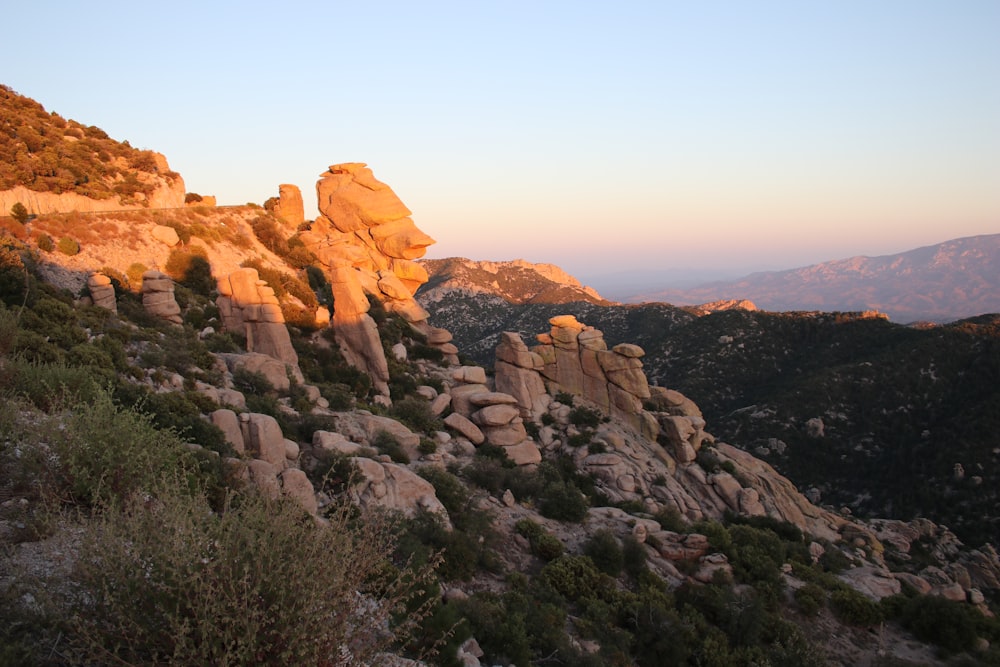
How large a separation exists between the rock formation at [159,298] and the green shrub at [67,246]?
3371mm

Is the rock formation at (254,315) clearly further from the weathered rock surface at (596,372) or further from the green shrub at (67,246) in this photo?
the weathered rock surface at (596,372)

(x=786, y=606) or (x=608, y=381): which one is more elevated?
(x=608, y=381)

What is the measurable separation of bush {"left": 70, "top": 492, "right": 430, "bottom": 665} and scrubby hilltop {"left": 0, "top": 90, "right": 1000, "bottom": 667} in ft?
0.12

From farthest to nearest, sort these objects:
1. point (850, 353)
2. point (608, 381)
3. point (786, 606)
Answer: point (850, 353), point (608, 381), point (786, 606)

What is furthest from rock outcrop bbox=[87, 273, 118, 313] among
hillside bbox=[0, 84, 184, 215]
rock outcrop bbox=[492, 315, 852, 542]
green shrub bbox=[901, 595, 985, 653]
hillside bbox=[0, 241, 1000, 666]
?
green shrub bbox=[901, 595, 985, 653]

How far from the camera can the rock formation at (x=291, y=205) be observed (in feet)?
117

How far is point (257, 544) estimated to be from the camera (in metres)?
4.46

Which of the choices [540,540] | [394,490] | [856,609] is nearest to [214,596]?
[394,490]

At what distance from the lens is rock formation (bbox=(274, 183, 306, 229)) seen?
35.7 meters

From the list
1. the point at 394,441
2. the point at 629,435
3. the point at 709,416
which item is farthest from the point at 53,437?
the point at 709,416

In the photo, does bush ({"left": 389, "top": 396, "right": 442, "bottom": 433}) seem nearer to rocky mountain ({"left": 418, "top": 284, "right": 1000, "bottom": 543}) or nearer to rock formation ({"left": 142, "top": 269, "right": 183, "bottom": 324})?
rock formation ({"left": 142, "top": 269, "right": 183, "bottom": 324})

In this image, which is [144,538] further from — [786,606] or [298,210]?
[298,210]

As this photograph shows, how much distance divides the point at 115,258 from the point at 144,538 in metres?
23.1

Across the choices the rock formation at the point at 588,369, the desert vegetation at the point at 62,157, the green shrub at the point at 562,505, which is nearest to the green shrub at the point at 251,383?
the green shrub at the point at 562,505
